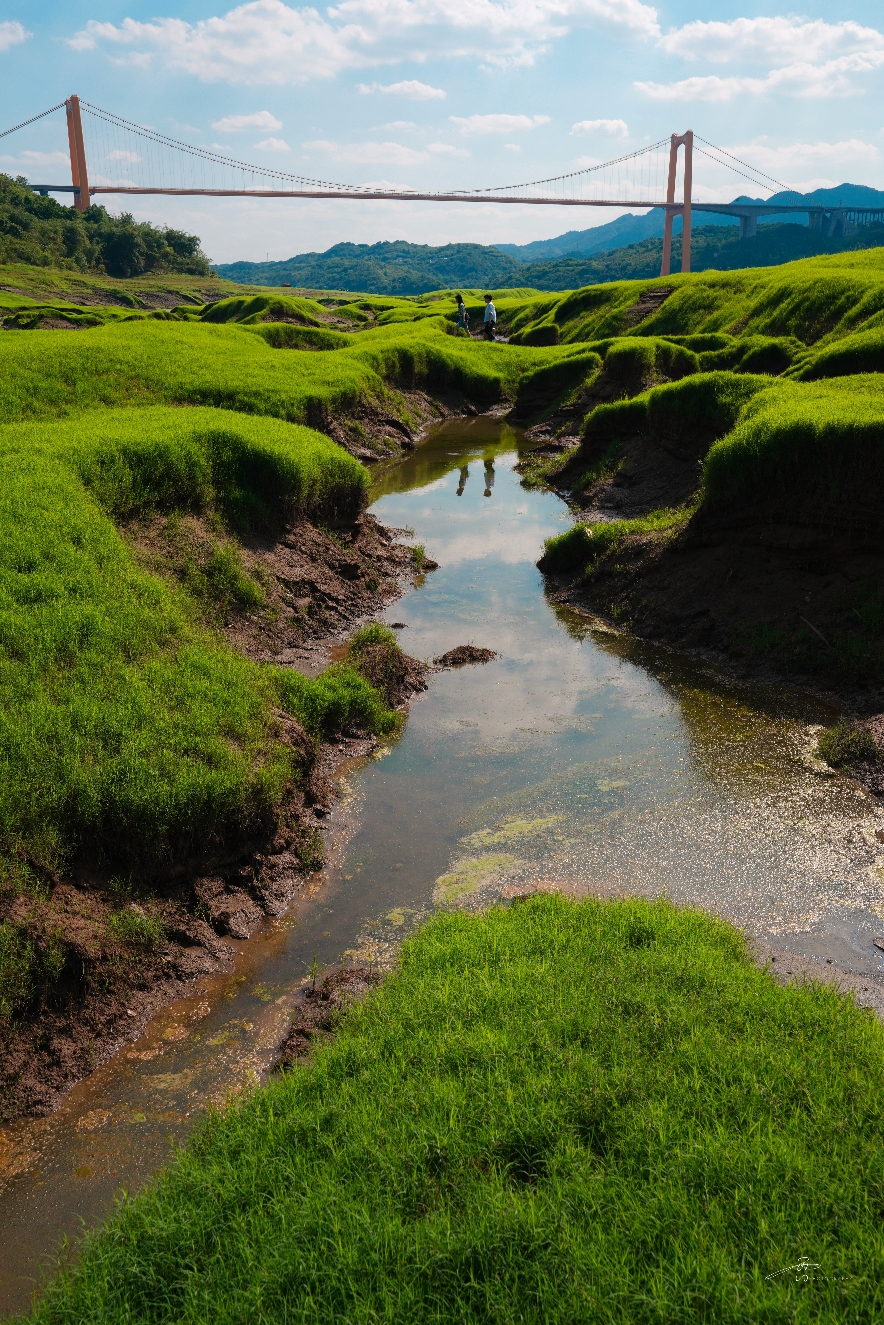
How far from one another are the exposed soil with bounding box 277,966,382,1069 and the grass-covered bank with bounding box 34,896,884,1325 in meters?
0.39

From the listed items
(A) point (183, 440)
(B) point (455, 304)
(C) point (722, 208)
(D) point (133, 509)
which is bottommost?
(D) point (133, 509)

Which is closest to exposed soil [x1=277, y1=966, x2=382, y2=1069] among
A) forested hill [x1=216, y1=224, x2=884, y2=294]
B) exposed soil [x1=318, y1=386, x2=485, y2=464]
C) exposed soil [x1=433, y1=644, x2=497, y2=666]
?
exposed soil [x1=433, y1=644, x2=497, y2=666]

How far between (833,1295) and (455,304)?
52287 millimetres

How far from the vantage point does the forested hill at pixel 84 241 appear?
63.9 meters

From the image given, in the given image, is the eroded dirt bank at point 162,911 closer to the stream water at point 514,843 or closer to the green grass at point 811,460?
the stream water at point 514,843

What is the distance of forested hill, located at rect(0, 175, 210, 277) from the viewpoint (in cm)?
6388

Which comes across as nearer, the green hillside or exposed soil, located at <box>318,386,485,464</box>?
the green hillside

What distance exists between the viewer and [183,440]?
1224 cm

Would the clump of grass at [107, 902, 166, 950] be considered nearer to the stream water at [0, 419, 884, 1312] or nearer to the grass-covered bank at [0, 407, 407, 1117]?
the grass-covered bank at [0, 407, 407, 1117]

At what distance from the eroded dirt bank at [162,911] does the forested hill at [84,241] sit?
203 feet

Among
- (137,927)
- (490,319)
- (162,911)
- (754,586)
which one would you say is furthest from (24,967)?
(490,319)

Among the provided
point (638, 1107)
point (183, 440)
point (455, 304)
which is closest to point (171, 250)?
point (455, 304)

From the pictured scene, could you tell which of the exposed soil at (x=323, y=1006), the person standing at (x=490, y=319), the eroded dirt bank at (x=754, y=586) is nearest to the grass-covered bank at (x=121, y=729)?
the exposed soil at (x=323, y=1006)

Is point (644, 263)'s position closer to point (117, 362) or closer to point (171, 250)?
point (171, 250)
